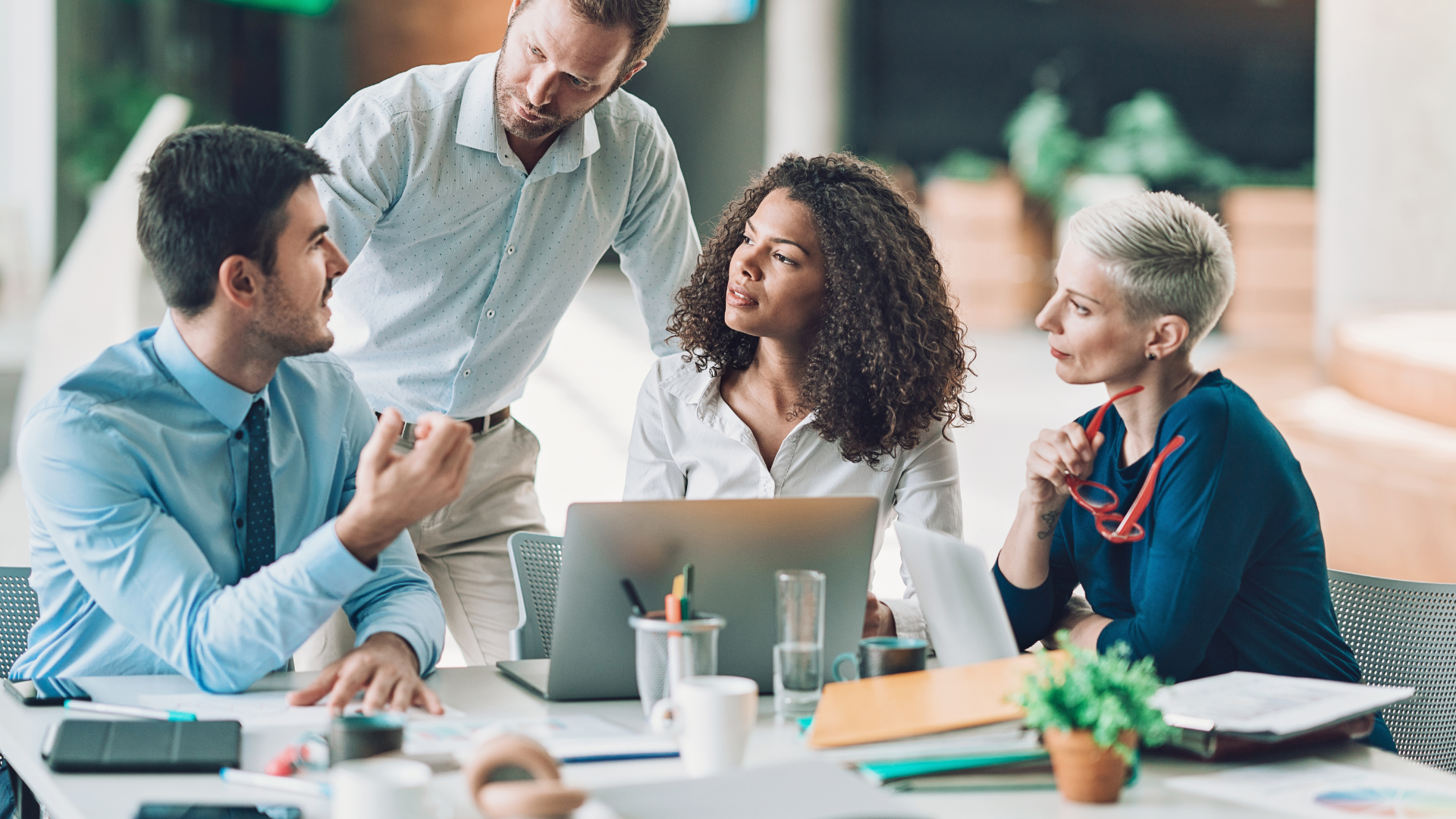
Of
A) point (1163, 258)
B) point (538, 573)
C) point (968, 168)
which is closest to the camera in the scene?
point (1163, 258)

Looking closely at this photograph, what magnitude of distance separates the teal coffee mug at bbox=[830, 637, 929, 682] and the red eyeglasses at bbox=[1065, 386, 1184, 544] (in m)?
0.37

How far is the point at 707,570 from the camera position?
1.50m

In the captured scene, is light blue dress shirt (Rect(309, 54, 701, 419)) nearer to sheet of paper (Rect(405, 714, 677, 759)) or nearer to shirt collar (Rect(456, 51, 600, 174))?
shirt collar (Rect(456, 51, 600, 174))

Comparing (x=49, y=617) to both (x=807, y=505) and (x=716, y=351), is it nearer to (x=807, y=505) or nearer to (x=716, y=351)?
(x=807, y=505)

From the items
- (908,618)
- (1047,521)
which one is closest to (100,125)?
(908,618)

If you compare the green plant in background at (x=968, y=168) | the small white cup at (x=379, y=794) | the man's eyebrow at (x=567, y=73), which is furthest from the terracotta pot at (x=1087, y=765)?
the green plant in background at (x=968, y=168)

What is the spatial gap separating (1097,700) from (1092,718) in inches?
0.7

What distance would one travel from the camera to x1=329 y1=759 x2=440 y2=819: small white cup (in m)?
1.01

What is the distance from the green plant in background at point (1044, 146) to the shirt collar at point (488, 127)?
11.2m

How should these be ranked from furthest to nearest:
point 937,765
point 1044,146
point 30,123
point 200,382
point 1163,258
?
point 1044,146 → point 30,123 → point 1163,258 → point 200,382 → point 937,765

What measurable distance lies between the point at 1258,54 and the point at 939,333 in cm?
1261

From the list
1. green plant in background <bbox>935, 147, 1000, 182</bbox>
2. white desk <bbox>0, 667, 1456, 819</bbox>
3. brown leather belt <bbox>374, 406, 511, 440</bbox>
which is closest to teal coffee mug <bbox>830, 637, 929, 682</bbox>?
white desk <bbox>0, 667, 1456, 819</bbox>

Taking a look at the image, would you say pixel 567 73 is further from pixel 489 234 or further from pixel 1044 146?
pixel 1044 146

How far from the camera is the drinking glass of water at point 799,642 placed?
1.47 meters
